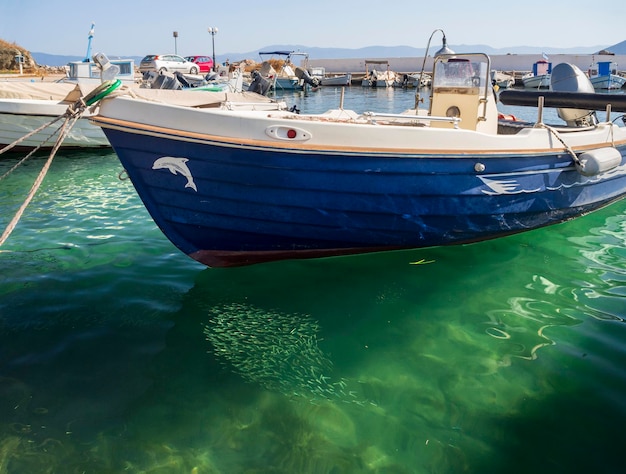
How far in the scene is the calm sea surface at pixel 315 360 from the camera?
3117mm

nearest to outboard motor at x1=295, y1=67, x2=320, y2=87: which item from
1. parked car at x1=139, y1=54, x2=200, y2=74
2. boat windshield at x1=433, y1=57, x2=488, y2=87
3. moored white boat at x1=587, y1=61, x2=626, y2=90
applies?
parked car at x1=139, y1=54, x2=200, y2=74

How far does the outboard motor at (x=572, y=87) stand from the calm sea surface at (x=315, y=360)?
80.8 inches

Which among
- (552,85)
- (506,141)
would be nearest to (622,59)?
(552,85)

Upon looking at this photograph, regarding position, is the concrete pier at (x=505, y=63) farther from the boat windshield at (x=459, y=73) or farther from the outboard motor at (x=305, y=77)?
the boat windshield at (x=459, y=73)

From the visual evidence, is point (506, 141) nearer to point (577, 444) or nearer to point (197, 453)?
point (577, 444)

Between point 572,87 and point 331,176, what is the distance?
512 centimetres

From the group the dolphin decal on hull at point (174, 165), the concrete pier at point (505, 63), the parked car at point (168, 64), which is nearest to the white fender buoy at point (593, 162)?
the dolphin decal on hull at point (174, 165)

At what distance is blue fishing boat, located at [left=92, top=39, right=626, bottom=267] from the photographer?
4.57 m

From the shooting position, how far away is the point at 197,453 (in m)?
3.09

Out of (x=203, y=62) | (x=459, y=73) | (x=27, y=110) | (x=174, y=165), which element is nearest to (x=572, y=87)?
(x=459, y=73)

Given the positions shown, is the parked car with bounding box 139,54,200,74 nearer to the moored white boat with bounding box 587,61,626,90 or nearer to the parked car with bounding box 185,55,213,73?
the parked car with bounding box 185,55,213,73

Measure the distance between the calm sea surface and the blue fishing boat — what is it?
0.48m

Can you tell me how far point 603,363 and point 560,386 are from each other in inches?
21.2

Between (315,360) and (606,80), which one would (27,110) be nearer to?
(315,360)
